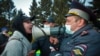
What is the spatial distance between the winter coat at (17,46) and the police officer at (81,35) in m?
0.85

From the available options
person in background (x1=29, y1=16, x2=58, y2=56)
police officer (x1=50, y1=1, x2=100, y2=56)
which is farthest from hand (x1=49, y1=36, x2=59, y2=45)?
police officer (x1=50, y1=1, x2=100, y2=56)

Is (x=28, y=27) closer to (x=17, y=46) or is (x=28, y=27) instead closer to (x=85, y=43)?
(x=17, y=46)

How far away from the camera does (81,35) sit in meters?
4.84

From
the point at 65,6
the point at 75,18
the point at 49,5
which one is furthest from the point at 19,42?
the point at 49,5

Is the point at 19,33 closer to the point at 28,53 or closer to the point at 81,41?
the point at 28,53

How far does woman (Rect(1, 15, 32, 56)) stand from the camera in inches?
225

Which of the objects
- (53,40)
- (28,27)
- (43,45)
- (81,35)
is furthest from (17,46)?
(81,35)

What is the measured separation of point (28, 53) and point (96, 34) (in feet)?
4.26

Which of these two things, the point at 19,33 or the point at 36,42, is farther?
the point at 36,42

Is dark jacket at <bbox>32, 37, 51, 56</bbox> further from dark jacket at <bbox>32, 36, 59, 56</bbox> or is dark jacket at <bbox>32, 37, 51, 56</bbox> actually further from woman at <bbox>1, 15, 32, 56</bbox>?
woman at <bbox>1, 15, 32, 56</bbox>

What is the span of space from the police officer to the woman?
0.85 meters

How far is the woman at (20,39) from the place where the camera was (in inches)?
225

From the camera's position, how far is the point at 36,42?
6520 mm

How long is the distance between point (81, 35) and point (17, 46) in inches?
51.2
